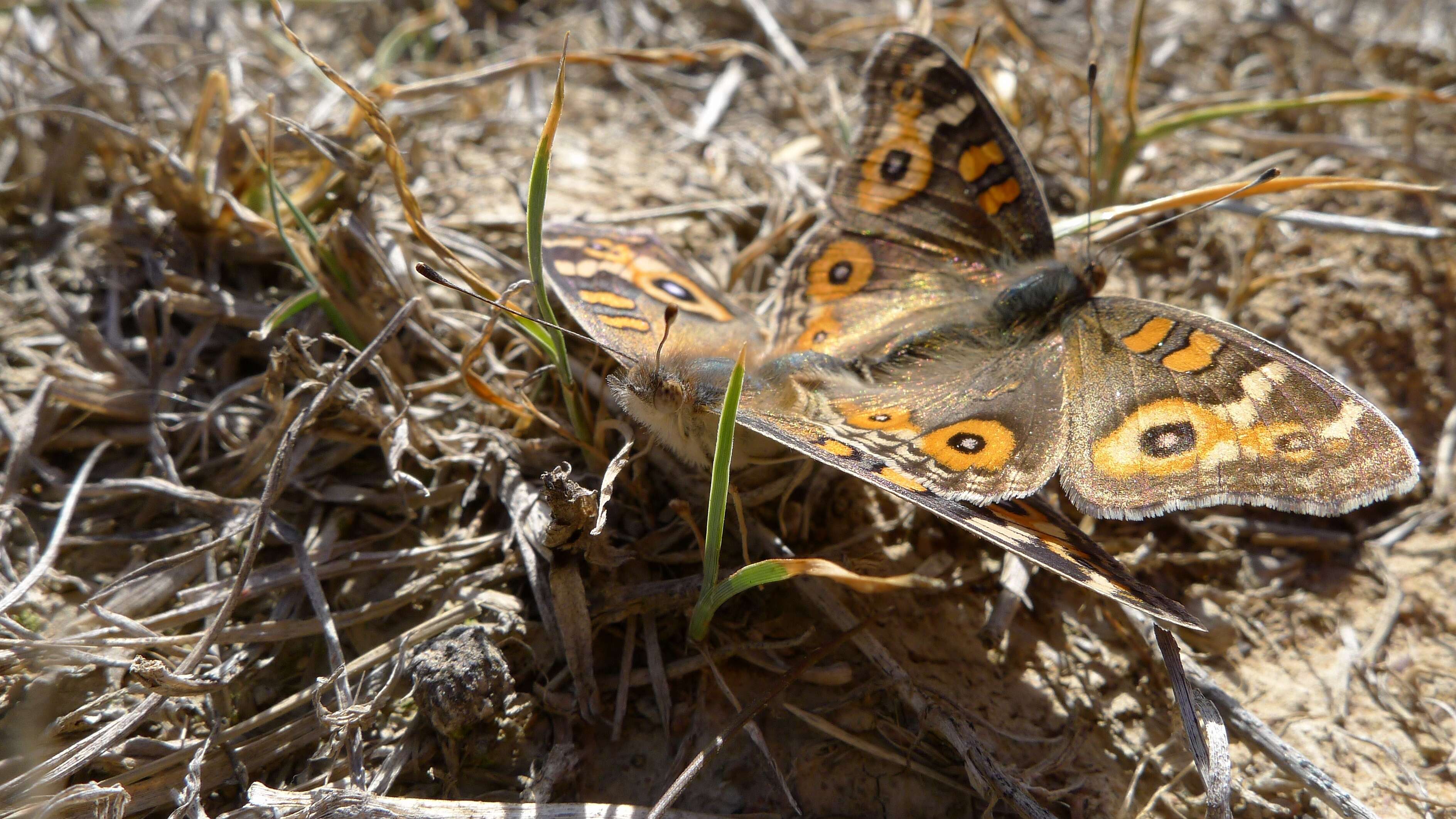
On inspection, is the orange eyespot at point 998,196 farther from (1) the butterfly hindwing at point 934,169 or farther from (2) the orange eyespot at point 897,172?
(2) the orange eyespot at point 897,172

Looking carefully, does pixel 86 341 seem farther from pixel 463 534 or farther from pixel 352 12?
pixel 352 12

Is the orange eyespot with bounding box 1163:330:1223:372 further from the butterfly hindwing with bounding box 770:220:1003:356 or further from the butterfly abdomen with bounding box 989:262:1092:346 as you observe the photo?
the butterfly hindwing with bounding box 770:220:1003:356

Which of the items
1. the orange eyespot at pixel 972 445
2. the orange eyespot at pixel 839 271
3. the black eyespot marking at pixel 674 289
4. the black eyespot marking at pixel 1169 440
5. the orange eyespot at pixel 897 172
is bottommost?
the black eyespot marking at pixel 1169 440

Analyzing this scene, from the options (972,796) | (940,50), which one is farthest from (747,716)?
(940,50)

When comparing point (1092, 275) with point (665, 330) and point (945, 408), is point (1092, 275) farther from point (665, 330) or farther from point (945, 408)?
point (665, 330)

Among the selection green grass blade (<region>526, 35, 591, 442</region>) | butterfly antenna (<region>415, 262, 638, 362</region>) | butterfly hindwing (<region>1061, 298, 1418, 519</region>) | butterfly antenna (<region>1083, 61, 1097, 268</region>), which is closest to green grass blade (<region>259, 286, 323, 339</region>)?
butterfly antenna (<region>415, 262, 638, 362</region>)

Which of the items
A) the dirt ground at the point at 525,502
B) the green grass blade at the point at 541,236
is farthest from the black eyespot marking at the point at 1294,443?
the green grass blade at the point at 541,236
